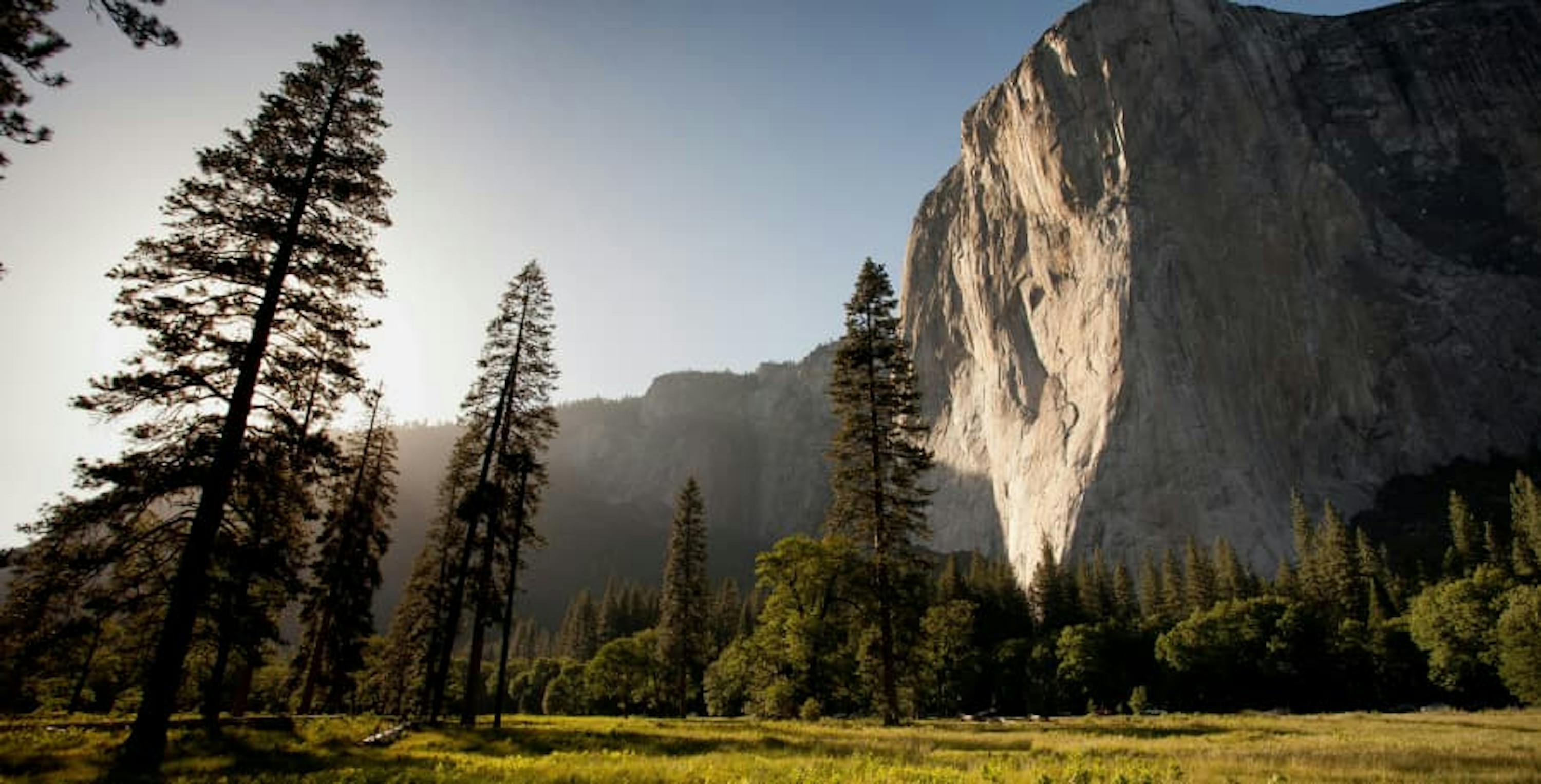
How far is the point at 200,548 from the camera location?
13.1m

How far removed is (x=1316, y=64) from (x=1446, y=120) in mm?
22323

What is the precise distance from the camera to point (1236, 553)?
90.1 meters

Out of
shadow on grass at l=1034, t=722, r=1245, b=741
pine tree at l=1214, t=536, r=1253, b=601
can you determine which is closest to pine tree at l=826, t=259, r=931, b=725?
shadow on grass at l=1034, t=722, r=1245, b=741

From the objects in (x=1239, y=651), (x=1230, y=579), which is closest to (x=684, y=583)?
(x=1239, y=651)

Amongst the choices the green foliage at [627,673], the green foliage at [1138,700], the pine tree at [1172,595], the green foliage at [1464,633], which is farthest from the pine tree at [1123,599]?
the green foliage at [627,673]

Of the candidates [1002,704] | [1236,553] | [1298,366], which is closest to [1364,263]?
[1298,366]

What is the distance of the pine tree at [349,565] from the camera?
29219 millimetres

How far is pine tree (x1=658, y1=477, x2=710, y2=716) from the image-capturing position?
4697 centimetres

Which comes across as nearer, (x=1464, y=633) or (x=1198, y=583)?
(x=1464, y=633)

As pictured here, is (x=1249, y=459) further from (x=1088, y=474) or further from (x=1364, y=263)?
(x=1364, y=263)

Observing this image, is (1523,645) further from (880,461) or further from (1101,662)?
(880,461)

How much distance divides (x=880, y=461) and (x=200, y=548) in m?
17.1

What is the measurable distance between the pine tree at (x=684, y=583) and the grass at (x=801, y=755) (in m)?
24.7

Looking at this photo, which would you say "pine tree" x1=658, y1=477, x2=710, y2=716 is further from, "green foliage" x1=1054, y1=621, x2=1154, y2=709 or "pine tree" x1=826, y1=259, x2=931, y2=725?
"green foliage" x1=1054, y1=621, x2=1154, y2=709
